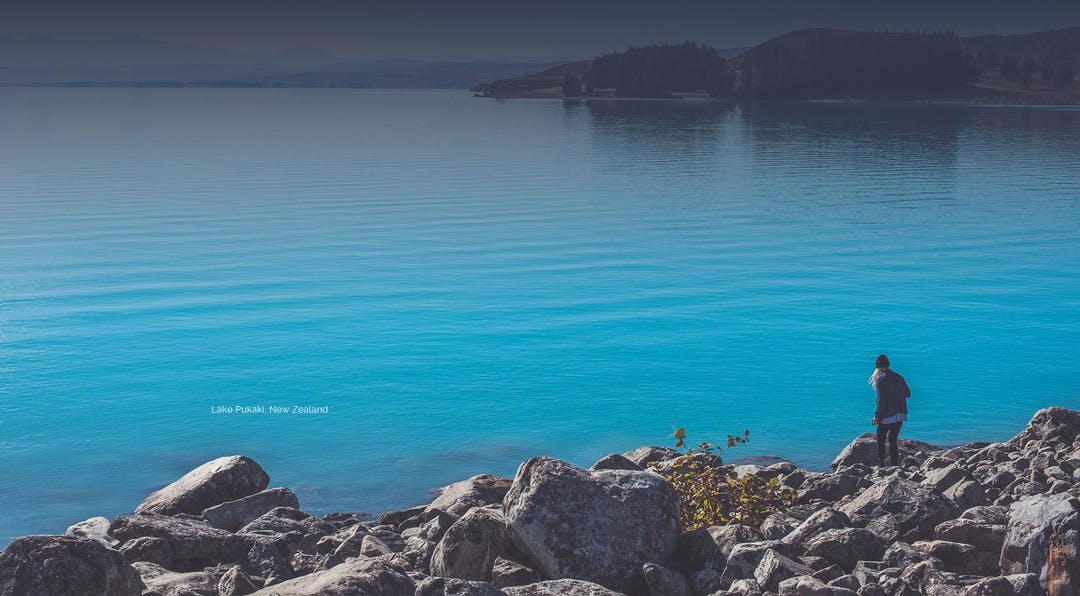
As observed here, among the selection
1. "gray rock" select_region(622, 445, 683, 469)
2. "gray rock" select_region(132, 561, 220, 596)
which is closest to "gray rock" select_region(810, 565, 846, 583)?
"gray rock" select_region(132, 561, 220, 596)

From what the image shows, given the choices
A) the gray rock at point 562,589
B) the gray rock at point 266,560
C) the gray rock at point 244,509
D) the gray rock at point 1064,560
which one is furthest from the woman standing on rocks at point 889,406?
the gray rock at point 266,560

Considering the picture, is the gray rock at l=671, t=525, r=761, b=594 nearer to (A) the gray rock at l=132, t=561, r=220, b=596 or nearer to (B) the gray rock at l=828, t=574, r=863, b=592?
(B) the gray rock at l=828, t=574, r=863, b=592

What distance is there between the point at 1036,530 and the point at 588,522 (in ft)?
12.9

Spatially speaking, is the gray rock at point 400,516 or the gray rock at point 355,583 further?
the gray rock at point 400,516

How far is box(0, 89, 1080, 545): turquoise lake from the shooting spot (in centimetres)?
2112

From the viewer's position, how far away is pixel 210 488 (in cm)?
1487

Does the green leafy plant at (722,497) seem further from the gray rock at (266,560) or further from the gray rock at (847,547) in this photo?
the gray rock at (266,560)

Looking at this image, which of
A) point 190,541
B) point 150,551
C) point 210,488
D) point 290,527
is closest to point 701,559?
point 290,527

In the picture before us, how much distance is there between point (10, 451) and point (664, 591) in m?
15.4

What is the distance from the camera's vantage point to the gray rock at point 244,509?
13883 mm

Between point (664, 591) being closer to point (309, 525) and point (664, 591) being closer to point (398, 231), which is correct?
point (309, 525)

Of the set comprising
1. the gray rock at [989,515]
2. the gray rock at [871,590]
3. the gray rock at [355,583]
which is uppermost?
the gray rock at [355,583]

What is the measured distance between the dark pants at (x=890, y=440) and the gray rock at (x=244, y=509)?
9.24 metres

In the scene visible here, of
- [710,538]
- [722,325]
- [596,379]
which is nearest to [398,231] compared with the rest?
[722,325]
